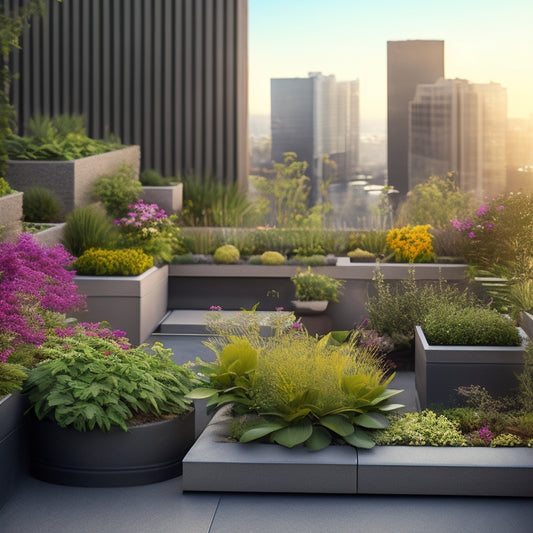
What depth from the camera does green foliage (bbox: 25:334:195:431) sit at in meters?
4.54

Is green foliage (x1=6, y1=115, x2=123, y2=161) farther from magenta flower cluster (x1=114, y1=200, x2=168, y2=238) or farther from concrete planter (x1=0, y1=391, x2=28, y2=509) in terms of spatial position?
concrete planter (x1=0, y1=391, x2=28, y2=509)

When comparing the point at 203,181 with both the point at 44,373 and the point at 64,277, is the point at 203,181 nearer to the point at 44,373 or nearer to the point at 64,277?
the point at 64,277

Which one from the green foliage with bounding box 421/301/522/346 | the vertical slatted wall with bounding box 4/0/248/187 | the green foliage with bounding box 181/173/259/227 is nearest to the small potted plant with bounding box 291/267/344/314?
the green foliage with bounding box 421/301/522/346

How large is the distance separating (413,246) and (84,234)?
337 cm

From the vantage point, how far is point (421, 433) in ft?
15.9

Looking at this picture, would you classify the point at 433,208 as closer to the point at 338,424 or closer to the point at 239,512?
the point at 338,424

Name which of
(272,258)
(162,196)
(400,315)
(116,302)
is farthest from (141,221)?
(400,315)

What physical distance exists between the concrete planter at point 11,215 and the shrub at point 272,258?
2800 millimetres

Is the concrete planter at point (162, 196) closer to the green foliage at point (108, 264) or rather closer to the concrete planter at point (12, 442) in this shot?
the green foliage at point (108, 264)

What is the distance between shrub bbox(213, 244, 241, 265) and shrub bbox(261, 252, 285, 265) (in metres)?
0.31

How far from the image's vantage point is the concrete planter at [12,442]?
14.5 ft

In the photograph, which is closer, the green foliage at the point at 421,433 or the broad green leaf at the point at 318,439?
the broad green leaf at the point at 318,439

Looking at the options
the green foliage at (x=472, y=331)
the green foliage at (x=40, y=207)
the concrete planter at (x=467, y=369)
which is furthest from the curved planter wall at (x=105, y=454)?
the green foliage at (x=40, y=207)

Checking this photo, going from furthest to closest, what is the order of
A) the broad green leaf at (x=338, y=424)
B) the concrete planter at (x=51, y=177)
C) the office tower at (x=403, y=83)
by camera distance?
the office tower at (x=403, y=83)
the concrete planter at (x=51, y=177)
the broad green leaf at (x=338, y=424)
